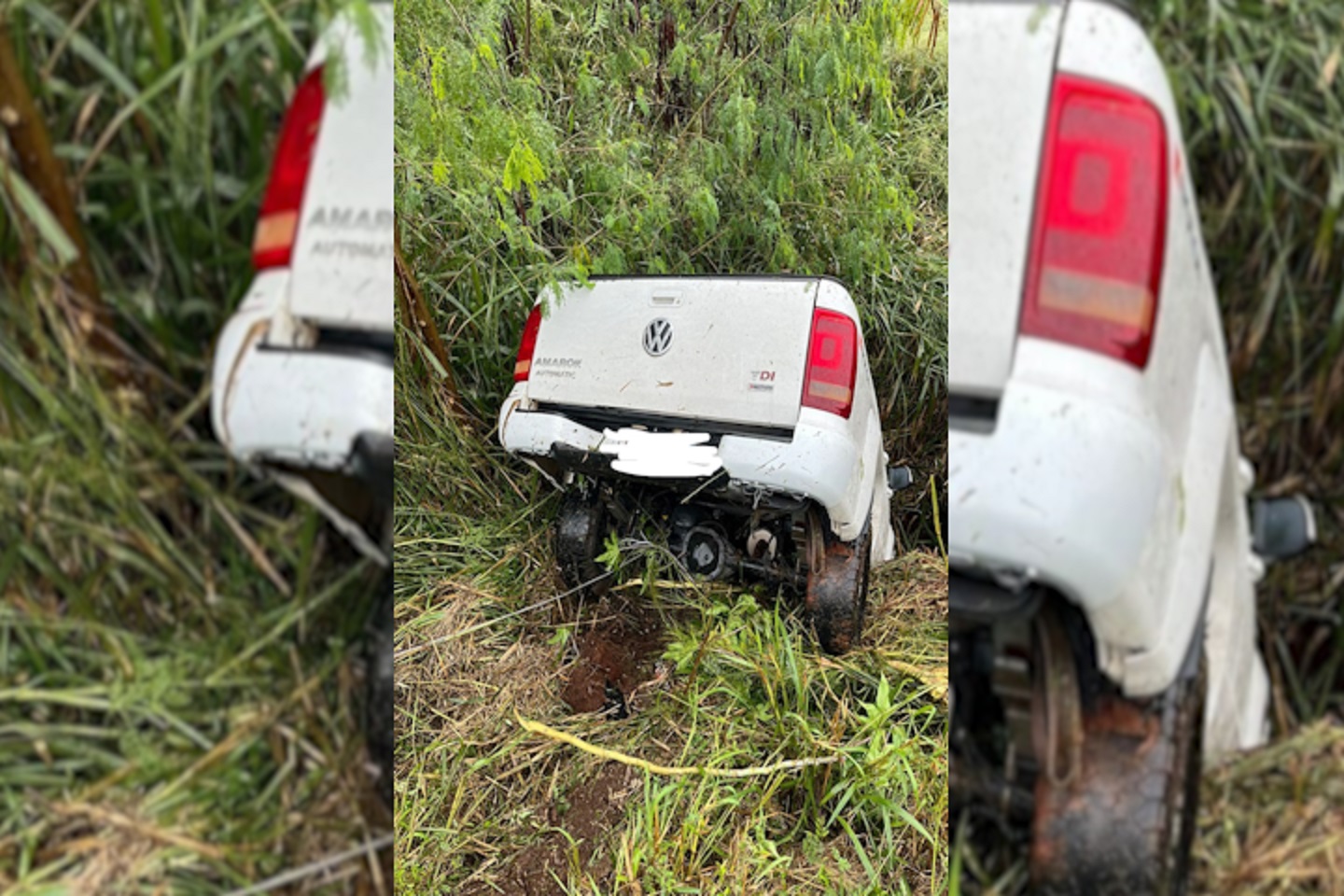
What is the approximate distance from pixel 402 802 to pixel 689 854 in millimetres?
379

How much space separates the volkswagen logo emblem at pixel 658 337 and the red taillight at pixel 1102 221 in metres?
0.55

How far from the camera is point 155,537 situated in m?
0.40

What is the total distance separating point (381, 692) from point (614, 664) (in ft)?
1.78

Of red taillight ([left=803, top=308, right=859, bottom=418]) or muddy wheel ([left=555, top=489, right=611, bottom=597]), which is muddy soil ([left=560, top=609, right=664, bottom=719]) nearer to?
muddy wheel ([left=555, top=489, right=611, bottom=597])

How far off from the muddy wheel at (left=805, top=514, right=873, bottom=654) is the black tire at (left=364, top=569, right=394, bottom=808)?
24.5 inches

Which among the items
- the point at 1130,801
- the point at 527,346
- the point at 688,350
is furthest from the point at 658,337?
the point at 1130,801

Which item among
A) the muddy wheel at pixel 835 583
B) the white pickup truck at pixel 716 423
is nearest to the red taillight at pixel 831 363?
the white pickup truck at pixel 716 423

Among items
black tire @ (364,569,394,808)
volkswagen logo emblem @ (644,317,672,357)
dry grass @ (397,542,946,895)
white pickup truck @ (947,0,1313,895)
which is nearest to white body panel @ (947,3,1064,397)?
white pickup truck @ (947,0,1313,895)

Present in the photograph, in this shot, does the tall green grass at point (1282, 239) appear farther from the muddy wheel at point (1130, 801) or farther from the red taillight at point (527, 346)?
the red taillight at point (527, 346)

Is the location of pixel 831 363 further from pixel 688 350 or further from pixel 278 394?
pixel 278 394

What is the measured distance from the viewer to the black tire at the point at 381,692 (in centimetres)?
43

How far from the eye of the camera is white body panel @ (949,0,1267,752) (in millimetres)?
382

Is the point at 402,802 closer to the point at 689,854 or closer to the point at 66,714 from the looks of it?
the point at 689,854

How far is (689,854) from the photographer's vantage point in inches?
35.2
